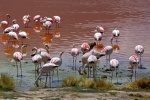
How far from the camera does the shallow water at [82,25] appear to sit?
16641 mm

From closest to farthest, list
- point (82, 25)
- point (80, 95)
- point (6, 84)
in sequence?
point (80, 95) → point (6, 84) → point (82, 25)


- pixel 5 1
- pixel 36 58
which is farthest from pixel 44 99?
pixel 5 1

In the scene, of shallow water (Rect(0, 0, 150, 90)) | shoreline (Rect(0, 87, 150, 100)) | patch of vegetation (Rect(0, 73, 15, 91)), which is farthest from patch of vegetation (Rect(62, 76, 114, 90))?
patch of vegetation (Rect(0, 73, 15, 91))

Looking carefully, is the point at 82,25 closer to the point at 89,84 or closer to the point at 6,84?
the point at 89,84

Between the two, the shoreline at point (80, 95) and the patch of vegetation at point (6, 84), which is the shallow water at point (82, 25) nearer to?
the patch of vegetation at point (6, 84)

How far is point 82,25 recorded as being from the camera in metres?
27.0

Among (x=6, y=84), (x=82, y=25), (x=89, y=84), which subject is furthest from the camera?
(x=82, y=25)

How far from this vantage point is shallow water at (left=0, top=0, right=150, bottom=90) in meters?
16.6

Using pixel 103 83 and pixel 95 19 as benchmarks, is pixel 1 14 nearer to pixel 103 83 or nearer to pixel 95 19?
pixel 95 19

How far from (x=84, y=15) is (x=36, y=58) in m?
17.1

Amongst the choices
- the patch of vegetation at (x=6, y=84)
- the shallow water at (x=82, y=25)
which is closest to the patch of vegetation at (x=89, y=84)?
the shallow water at (x=82, y=25)

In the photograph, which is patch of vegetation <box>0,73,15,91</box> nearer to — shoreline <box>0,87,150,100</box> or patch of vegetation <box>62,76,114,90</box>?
shoreline <box>0,87,150,100</box>

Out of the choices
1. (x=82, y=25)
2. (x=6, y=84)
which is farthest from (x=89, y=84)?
(x=82, y=25)

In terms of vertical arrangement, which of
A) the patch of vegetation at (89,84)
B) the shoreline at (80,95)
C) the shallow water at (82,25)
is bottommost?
the shoreline at (80,95)
